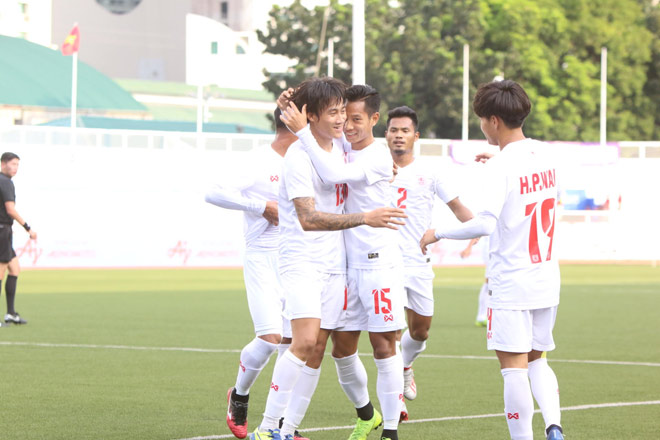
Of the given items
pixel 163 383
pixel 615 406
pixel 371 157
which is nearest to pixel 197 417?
pixel 163 383

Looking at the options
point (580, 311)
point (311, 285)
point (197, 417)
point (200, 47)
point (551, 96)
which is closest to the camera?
point (311, 285)

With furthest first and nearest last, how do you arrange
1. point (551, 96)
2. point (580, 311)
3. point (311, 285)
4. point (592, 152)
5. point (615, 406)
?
point (551, 96), point (592, 152), point (580, 311), point (615, 406), point (311, 285)

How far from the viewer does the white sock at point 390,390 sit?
Answer: 274 inches

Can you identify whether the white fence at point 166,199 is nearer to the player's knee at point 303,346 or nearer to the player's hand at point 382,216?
the player's knee at point 303,346

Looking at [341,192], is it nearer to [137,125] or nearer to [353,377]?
[353,377]

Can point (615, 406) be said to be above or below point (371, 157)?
below

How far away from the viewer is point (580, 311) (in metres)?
19.3

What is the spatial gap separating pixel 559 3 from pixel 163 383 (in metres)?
53.4

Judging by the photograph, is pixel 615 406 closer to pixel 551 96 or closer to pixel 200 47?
pixel 551 96

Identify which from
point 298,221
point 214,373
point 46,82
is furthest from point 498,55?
point 298,221

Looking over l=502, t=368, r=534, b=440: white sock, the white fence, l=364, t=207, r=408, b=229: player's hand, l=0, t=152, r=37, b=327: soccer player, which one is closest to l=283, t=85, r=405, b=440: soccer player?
l=364, t=207, r=408, b=229: player's hand

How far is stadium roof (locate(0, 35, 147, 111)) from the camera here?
193ft

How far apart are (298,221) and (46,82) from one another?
5736 cm

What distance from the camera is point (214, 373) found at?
1093cm
